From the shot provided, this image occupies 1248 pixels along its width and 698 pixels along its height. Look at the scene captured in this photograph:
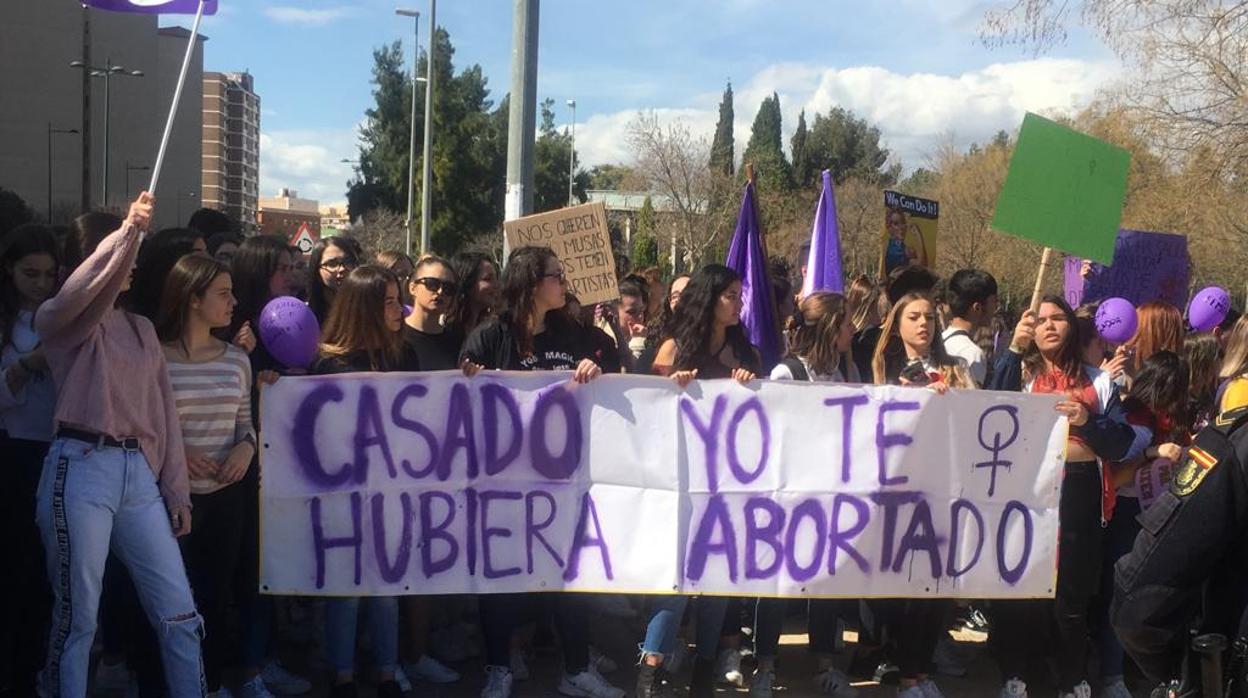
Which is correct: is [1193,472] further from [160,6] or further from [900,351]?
[160,6]

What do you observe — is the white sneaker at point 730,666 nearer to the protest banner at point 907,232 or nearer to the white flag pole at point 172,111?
the white flag pole at point 172,111

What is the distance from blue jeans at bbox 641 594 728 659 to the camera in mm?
4789

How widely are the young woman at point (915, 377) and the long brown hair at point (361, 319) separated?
2115 mm

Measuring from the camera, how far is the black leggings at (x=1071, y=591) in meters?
4.95

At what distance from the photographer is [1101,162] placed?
5969mm

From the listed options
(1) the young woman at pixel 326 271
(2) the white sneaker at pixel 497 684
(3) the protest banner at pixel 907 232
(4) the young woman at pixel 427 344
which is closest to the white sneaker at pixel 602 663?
(2) the white sneaker at pixel 497 684

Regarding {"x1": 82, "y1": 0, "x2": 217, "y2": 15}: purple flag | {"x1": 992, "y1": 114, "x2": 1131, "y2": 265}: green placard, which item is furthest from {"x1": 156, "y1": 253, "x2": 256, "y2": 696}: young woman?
{"x1": 992, "y1": 114, "x2": 1131, "y2": 265}: green placard

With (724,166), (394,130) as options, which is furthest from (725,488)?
(394,130)

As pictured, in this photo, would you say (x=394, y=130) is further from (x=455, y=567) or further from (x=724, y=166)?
(x=455, y=567)

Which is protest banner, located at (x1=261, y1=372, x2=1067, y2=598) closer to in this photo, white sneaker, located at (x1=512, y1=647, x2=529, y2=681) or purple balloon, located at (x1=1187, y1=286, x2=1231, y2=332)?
white sneaker, located at (x1=512, y1=647, x2=529, y2=681)

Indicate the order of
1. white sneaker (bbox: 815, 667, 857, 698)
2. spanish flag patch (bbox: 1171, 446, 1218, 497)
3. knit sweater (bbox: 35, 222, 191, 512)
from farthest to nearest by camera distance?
white sneaker (bbox: 815, 667, 857, 698) → knit sweater (bbox: 35, 222, 191, 512) → spanish flag patch (bbox: 1171, 446, 1218, 497)

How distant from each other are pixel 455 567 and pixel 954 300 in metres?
2.98

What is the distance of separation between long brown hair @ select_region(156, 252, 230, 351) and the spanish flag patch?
3122 millimetres

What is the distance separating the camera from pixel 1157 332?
19.1ft
